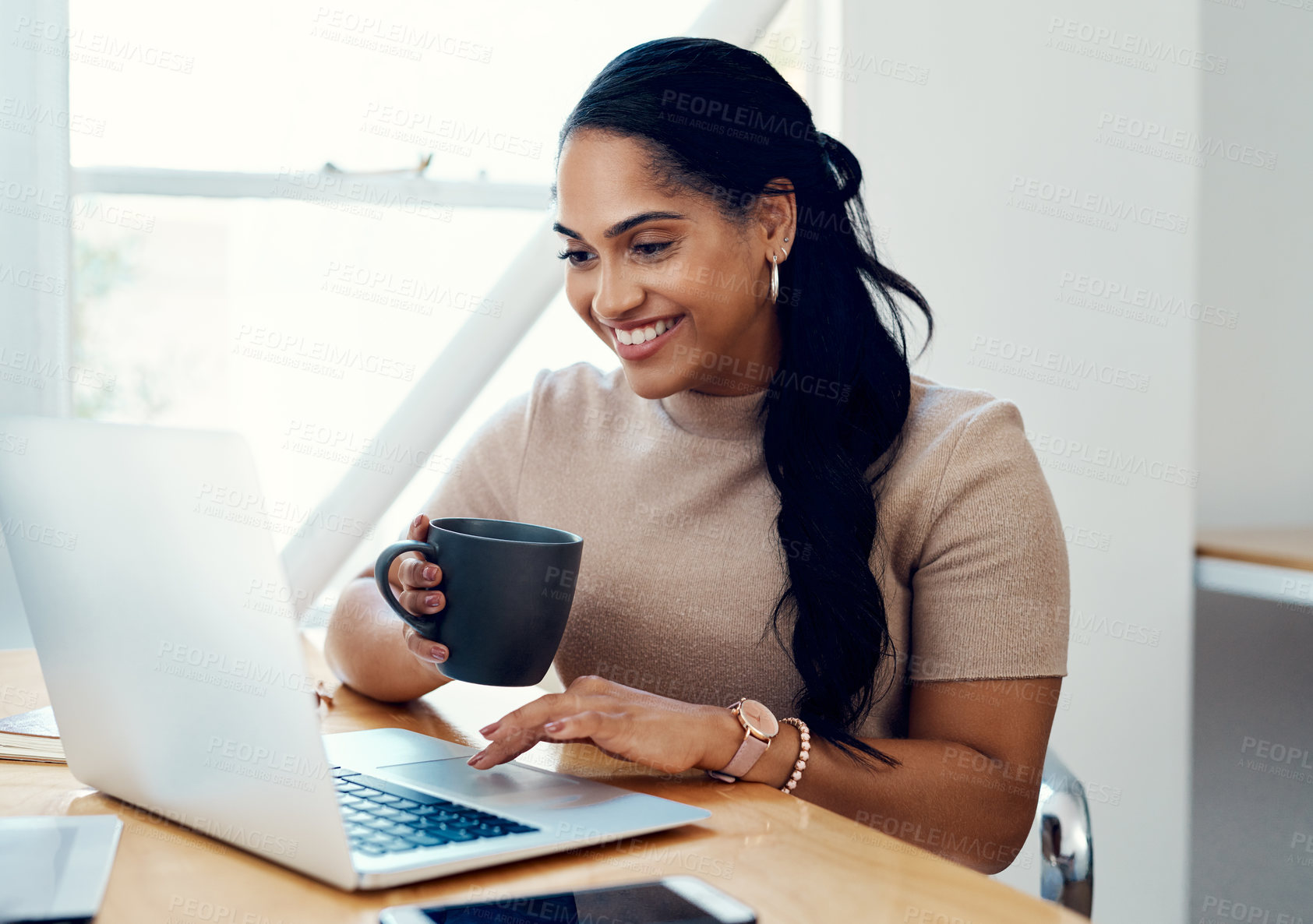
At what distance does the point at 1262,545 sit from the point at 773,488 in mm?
926

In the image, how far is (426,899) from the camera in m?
0.53

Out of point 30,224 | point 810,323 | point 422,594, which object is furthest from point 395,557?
point 30,224

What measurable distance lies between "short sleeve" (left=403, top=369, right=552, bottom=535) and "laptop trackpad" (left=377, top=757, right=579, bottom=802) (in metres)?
0.50

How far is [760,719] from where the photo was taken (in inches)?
31.6

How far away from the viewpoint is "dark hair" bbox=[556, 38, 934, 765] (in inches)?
40.3

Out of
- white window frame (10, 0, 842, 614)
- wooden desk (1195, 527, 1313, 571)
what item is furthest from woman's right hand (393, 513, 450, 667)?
wooden desk (1195, 527, 1313, 571)

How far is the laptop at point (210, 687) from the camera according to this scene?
499mm

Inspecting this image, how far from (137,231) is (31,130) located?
20cm

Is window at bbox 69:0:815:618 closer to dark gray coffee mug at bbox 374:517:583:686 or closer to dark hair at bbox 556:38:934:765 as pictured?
dark hair at bbox 556:38:934:765

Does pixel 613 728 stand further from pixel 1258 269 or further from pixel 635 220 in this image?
pixel 1258 269

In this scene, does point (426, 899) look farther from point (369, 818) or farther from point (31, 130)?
point (31, 130)

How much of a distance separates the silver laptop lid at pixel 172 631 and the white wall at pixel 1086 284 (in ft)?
Answer: 4.98

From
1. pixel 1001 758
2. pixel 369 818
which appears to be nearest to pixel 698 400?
pixel 1001 758

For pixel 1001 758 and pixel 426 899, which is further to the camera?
pixel 1001 758
